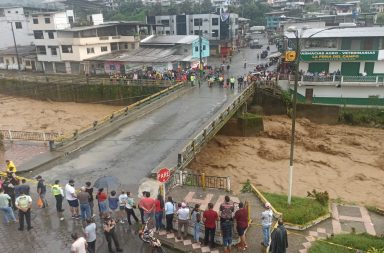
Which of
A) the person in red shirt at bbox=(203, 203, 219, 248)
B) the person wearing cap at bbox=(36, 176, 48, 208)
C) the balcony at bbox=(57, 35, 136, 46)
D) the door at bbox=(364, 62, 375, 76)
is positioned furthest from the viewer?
the balcony at bbox=(57, 35, 136, 46)

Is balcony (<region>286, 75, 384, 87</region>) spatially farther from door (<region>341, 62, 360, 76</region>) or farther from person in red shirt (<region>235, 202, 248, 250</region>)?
person in red shirt (<region>235, 202, 248, 250</region>)

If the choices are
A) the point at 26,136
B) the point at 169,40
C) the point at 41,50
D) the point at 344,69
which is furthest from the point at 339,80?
the point at 41,50

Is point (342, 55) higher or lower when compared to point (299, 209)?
higher

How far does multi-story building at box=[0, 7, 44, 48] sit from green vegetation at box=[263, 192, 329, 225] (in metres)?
62.3

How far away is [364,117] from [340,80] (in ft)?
14.0

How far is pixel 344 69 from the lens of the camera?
3775 centimetres

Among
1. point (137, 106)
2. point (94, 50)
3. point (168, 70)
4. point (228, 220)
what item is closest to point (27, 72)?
point (94, 50)

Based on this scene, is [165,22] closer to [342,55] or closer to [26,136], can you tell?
[342,55]

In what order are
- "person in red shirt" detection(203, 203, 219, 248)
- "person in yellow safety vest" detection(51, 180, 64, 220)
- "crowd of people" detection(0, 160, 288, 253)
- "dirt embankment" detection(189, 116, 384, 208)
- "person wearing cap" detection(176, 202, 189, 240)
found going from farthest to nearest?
"dirt embankment" detection(189, 116, 384, 208), "person in yellow safety vest" detection(51, 180, 64, 220), "person wearing cap" detection(176, 202, 189, 240), "person in red shirt" detection(203, 203, 219, 248), "crowd of people" detection(0, 160, 288, 253)

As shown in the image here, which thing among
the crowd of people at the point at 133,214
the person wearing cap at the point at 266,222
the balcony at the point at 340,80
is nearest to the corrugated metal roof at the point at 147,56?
the balcony at the point at 340,80

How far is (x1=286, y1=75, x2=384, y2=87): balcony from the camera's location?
118 feet

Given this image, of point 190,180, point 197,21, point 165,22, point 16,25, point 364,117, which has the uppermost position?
point 16,25

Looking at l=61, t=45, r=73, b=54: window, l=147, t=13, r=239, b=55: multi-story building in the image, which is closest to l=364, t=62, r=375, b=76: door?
l=147, t=13, r=239, b=55: multi-story building

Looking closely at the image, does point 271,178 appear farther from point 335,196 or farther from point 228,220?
point 228,220
